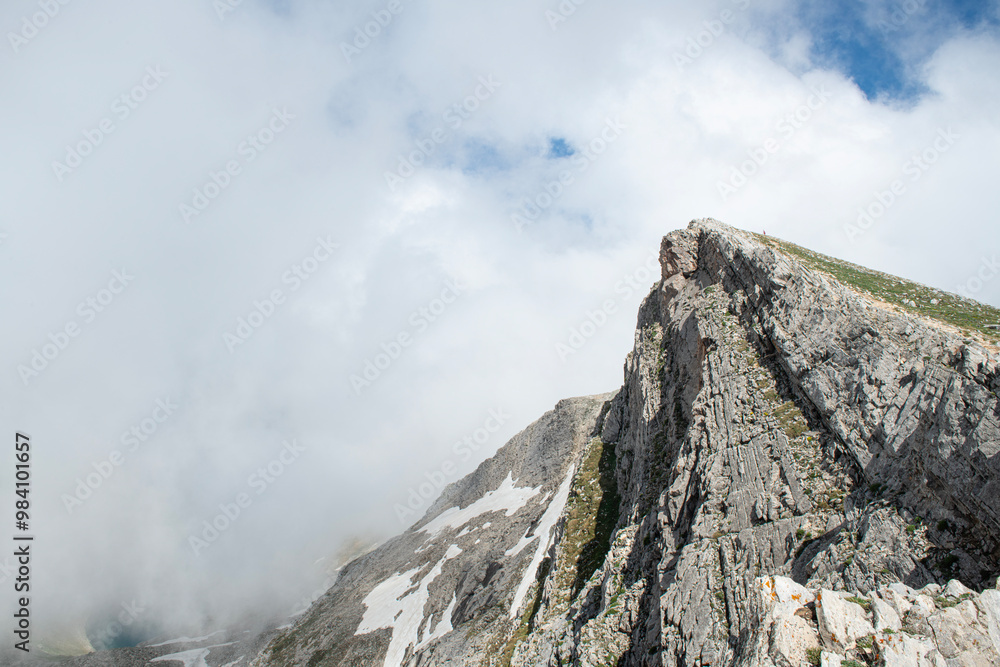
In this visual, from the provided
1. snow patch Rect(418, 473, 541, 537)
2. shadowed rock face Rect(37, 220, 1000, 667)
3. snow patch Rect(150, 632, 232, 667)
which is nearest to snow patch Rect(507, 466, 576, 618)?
shadowed rock face Rect(37, 220, 1000, 667)

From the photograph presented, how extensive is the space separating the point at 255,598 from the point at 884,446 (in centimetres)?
20274

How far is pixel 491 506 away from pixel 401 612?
2443cm

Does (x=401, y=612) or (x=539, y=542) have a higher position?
(x=539, y=542)

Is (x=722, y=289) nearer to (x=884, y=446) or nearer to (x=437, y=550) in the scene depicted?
(x=884, y=446)

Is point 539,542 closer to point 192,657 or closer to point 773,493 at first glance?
point 773,493

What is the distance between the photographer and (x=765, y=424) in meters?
25.1

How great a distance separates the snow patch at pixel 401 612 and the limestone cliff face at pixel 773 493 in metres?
12.4

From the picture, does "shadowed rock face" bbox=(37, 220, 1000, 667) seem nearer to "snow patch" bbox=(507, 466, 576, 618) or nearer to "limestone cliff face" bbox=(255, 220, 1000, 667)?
"limestone cliff face" bbox=(255, 220, 1000, 667)

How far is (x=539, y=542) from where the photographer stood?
5341cm

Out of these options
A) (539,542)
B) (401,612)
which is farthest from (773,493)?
(401,612)

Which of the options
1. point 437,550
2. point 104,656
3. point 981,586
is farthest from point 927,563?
point 104,656

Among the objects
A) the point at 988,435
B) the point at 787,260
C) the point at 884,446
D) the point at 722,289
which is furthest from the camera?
the point at 722,289

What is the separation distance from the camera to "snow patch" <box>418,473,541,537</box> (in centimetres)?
8384

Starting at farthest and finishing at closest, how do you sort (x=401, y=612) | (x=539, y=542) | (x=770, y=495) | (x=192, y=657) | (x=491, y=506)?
(x=192, y=657) < (x=491, y=506) < (x=401, y=612) < (x=539, y=542) < (x=770, y=495)
